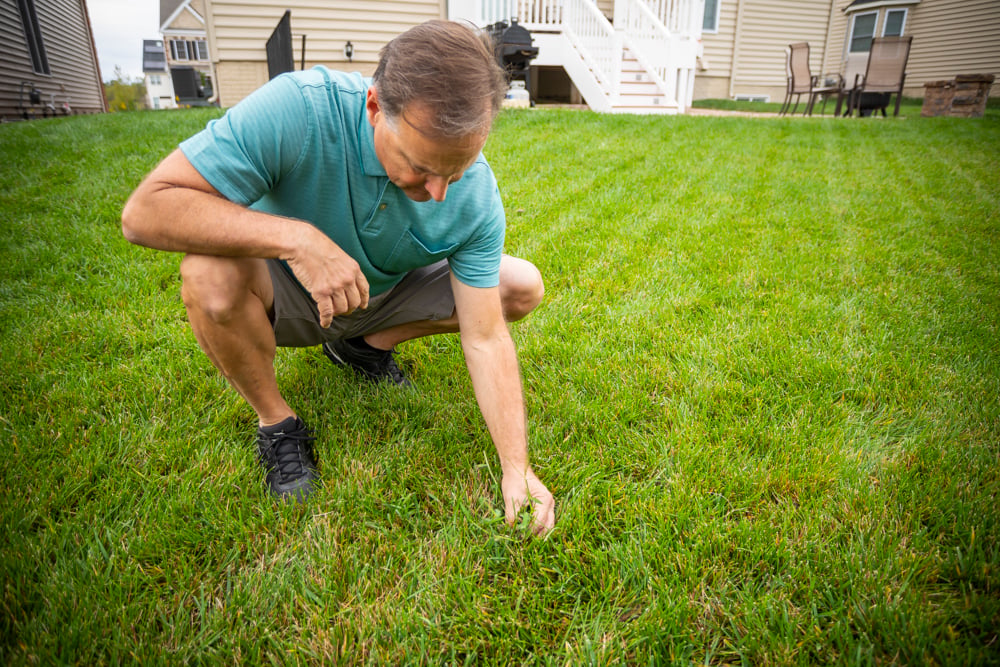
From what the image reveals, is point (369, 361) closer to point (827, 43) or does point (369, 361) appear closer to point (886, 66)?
point (886, 66)

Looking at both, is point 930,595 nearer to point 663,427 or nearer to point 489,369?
point 663,427

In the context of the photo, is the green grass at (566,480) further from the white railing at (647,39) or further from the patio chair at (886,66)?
the patio chair at (886,66)

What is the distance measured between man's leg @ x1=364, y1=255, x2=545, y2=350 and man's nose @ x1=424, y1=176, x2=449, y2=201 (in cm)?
59

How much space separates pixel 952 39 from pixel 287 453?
22521mm

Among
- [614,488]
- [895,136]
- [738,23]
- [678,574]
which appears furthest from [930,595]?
[738,23]

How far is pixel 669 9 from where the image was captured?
10875mm

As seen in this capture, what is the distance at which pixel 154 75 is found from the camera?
4428 centimetres

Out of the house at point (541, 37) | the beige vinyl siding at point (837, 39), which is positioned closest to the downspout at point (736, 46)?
the house at point (541, 37)

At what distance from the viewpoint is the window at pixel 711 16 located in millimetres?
14391

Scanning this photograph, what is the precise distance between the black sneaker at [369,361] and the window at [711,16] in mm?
15949

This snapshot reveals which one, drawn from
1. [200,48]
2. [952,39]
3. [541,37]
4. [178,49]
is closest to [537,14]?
[541,37]

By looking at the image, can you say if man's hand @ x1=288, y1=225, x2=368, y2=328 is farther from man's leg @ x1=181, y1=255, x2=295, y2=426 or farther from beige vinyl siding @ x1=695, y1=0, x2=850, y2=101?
beige vinyl siding @ x1=695, y1=0, x2=850, y2=101

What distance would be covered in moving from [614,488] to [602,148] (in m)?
5.20

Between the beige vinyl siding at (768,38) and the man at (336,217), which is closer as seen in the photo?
the man at (336,217)
